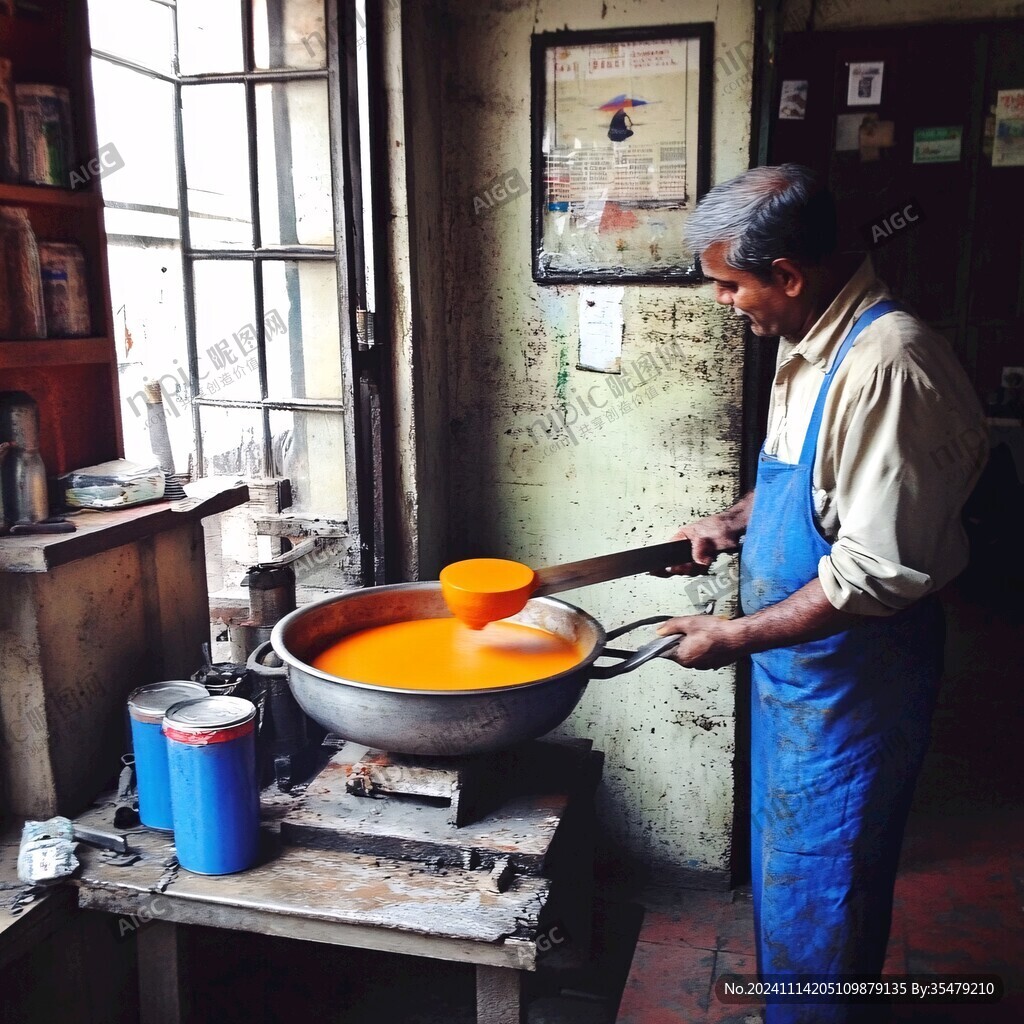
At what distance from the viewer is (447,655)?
6.34 ft

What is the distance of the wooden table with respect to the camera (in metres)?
1.62

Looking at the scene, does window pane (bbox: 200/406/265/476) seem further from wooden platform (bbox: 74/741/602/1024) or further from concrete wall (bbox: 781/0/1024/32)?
concrete wall (bbox: 781/0/1024/32)

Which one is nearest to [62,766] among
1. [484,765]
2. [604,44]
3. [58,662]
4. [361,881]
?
[58,662]

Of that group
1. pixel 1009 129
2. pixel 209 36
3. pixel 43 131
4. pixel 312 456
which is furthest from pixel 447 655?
pixel 1009 129

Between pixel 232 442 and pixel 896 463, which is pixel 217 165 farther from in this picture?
pixel 896 463

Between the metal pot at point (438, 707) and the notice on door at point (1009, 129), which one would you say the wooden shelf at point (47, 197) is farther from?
the notice on door at point (1009, 129)

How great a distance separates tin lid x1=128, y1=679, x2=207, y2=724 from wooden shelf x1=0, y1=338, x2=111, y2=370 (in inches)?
26.9

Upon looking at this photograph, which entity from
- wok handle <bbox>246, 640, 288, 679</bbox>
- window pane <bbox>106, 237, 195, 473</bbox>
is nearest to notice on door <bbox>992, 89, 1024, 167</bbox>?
window pane <bbox>106, 237, 195, 473</bbox>

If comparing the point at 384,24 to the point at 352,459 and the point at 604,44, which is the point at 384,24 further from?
the point at 352,459

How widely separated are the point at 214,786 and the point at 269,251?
4.54ft

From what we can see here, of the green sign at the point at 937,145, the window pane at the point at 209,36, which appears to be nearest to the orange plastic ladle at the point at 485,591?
the window pane at the point at 209,36

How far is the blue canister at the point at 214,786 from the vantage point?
1.68 meters

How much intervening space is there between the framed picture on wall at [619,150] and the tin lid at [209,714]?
1504 mm

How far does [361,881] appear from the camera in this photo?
5.66 feet
